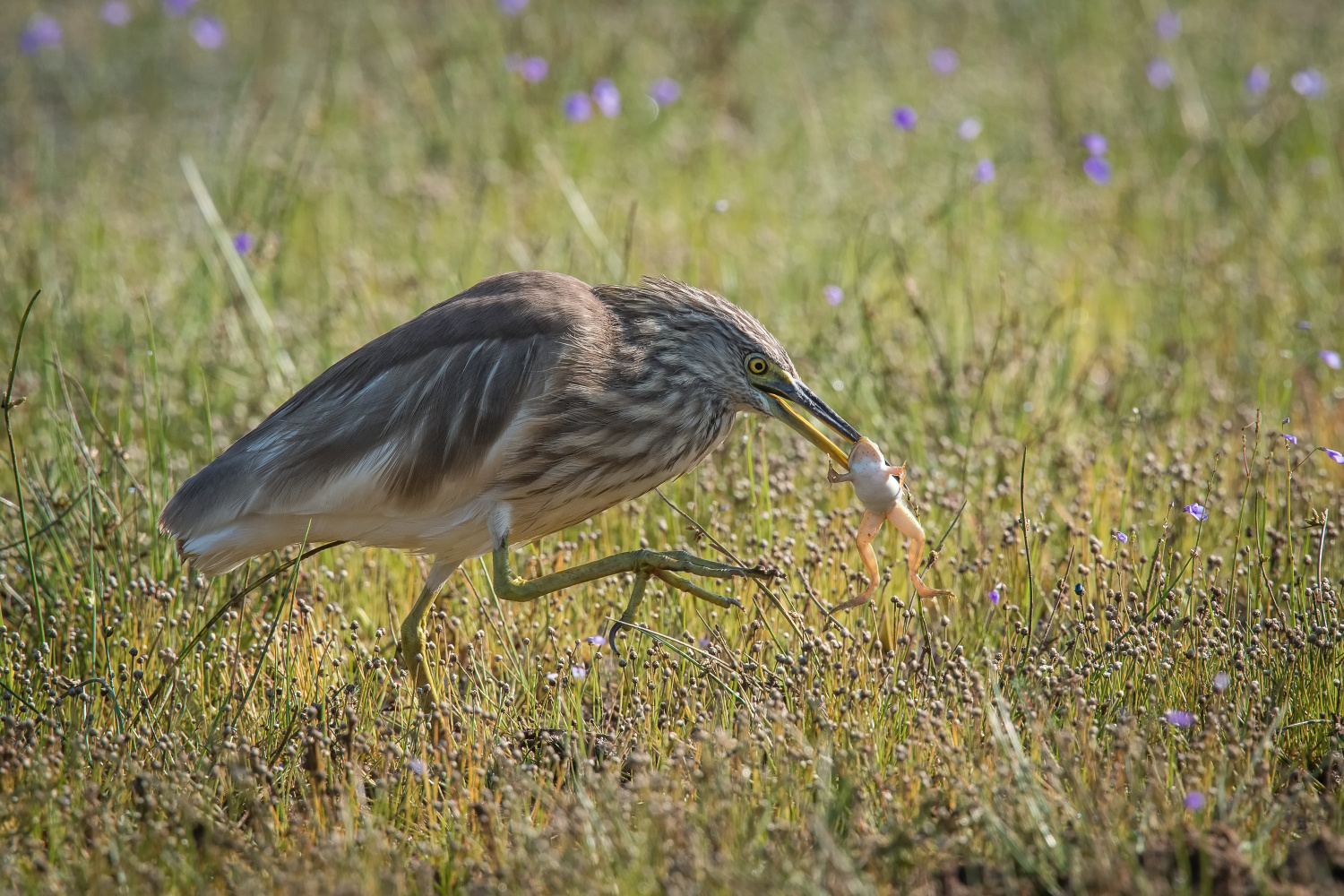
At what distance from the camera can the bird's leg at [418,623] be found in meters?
3.46

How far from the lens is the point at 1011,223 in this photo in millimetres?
6441

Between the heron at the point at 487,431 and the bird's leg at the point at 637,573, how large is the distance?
0.7 inches

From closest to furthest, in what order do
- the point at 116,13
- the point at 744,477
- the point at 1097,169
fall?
the point at 744,477, the point at 1097,169, the point at 116,13

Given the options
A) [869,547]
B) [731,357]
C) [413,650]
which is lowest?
[413,650]

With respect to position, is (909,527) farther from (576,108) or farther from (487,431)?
(576,108)

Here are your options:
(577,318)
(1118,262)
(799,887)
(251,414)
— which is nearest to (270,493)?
(577,318)

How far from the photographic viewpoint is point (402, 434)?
3344 mm

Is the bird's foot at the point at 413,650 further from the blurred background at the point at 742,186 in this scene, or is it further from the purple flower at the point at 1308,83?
the purple flower at the point at 1308,83

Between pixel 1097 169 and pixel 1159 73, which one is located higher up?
pixel 1159 73

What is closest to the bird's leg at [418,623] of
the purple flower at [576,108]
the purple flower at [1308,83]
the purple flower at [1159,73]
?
the purple flower at [576,108]

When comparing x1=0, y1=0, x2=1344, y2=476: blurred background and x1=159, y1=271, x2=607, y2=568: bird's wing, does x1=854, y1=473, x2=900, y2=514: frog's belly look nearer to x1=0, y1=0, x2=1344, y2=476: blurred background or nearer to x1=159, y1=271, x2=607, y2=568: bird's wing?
x1=159, y1=271, x2=607, y2=568: bird's wing

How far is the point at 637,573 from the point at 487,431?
0.54 meters

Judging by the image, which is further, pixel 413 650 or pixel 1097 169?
pixel 1097 169

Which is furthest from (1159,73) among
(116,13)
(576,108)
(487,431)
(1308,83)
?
(116,13)
